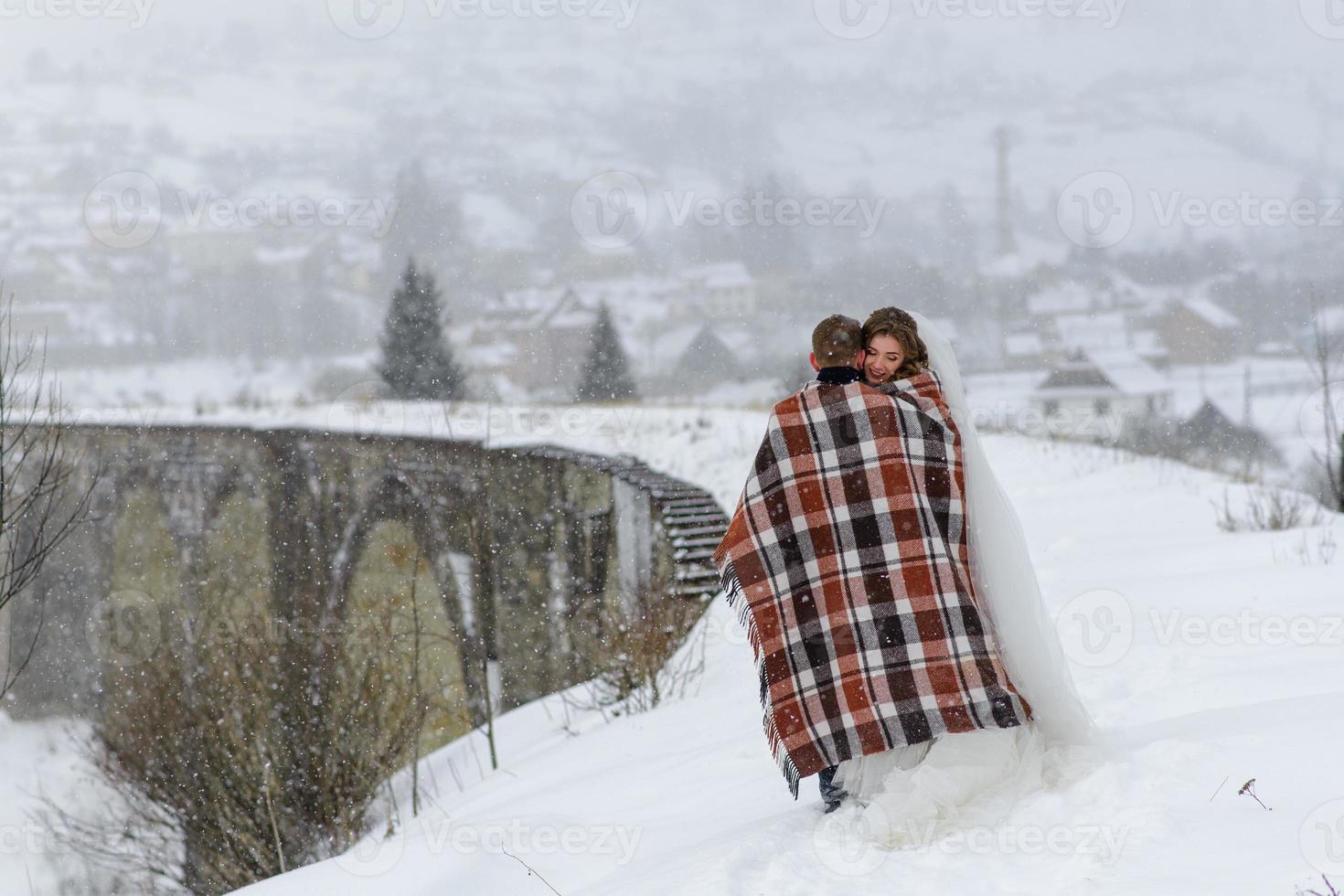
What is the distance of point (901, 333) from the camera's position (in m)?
3.43

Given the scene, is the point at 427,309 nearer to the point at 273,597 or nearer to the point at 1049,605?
the point at 273,597

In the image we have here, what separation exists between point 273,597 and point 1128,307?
53.2 metres

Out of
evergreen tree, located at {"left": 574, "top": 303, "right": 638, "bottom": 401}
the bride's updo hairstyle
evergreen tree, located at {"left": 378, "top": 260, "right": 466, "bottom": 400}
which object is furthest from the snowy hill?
evergreen tree, located at {"left": 378, "top": 260, "right": 466, "bottom": 400}

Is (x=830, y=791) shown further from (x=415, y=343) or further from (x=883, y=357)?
(x=415, y=343)

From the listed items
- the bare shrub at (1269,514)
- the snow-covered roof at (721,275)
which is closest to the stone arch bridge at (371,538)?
the bare shrub at (1269,514)

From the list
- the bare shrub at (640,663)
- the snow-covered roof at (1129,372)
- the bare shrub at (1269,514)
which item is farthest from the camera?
the snow-covered roof at (1129,372)

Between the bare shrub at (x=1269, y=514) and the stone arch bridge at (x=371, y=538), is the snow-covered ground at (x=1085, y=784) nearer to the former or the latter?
the bare shrub at (x=1269, y=514)

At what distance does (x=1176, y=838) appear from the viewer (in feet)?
9.26

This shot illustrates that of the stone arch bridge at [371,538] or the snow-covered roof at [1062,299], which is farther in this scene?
the snow-covered roof at [1062,299]

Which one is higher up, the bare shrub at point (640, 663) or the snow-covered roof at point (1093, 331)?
the snow-covered roof at point (1093, 331)

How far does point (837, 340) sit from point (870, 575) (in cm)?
77

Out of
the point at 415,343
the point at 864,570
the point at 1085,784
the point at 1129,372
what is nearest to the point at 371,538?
the point at 864,570

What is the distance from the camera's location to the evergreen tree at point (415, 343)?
41.6 m

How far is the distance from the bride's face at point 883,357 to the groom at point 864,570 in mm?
63
